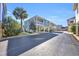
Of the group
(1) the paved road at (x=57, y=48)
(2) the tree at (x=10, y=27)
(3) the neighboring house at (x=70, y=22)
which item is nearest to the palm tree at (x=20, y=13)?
(2) the tree at (x=10, y=27)

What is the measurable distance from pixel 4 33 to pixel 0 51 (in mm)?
234

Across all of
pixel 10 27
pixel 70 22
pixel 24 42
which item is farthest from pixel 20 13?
pixel 70 22

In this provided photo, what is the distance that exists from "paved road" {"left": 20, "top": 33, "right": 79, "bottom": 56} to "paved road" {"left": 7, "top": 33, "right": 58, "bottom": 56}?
0.06 metres

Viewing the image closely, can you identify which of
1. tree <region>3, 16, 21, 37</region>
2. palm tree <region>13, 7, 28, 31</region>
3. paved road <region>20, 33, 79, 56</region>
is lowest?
paved road <region>20, 33, 79, 56</region>

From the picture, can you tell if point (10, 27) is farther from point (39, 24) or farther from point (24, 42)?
point (39, 24)

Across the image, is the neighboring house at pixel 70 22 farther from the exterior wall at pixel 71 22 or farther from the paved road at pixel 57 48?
the paved road at pixel 57 48

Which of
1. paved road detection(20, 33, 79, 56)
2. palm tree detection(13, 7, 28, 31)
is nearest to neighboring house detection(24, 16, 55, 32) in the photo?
palm tree detection(13, 7, 28, 31)

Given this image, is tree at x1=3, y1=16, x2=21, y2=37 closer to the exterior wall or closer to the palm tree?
the palm tree

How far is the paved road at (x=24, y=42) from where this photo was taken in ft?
8.18

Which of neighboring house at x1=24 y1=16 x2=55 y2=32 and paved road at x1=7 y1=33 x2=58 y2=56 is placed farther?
neighboring house at x1=24 y1=16 x2=55 y2=32

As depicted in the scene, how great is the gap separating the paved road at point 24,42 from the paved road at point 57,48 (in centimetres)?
6

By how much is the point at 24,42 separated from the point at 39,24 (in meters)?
0.31

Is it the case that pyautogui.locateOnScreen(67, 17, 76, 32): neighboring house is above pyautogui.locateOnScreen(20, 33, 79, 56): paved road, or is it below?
above

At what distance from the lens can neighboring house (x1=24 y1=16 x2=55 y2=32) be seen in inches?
103
